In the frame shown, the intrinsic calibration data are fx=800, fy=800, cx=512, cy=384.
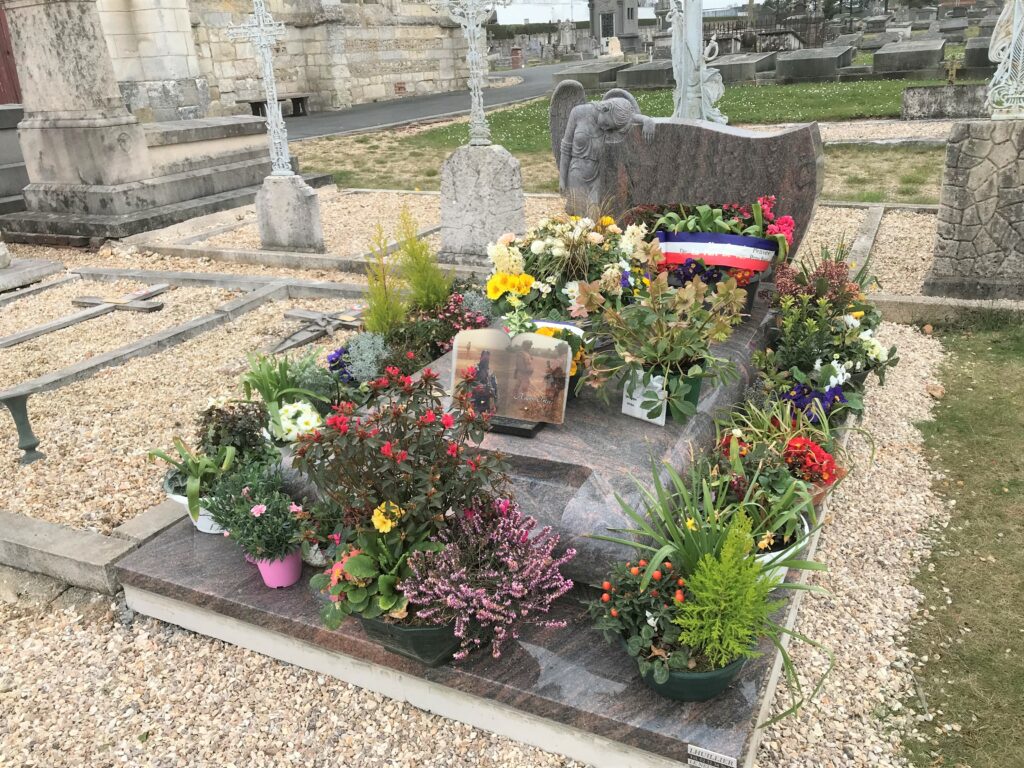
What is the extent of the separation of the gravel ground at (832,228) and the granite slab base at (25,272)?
284 inches

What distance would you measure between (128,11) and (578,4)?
4838 centimetres

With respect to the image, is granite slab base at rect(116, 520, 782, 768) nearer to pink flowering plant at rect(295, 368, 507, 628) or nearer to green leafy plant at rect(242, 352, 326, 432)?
pink flowering plant at rect(295, 368, 507, 628)

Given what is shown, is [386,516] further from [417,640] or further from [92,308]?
[92,308]

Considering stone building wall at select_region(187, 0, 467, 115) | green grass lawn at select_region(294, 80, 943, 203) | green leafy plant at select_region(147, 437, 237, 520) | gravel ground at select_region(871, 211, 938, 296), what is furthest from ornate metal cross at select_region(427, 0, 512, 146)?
stone building wall at select_region(187, 0, 467, 115)

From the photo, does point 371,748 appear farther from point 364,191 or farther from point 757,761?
point 364,191

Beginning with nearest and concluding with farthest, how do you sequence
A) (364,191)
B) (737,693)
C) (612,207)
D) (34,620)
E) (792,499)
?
Result: (737,693), (792,499), (34,620), (612,207), (364,191)

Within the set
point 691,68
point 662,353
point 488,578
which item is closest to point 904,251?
point 691,68

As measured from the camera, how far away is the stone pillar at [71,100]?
336 inches

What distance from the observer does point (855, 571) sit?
3320 millimetres

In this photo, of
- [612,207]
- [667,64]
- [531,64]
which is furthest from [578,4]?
[612,207]

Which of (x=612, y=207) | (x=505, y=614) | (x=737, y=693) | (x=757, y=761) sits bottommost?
(x=757, y=761)

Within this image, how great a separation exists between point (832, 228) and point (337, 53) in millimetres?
16823

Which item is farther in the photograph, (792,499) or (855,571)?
(855,571)

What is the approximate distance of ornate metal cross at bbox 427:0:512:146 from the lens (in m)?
A: 6.99
